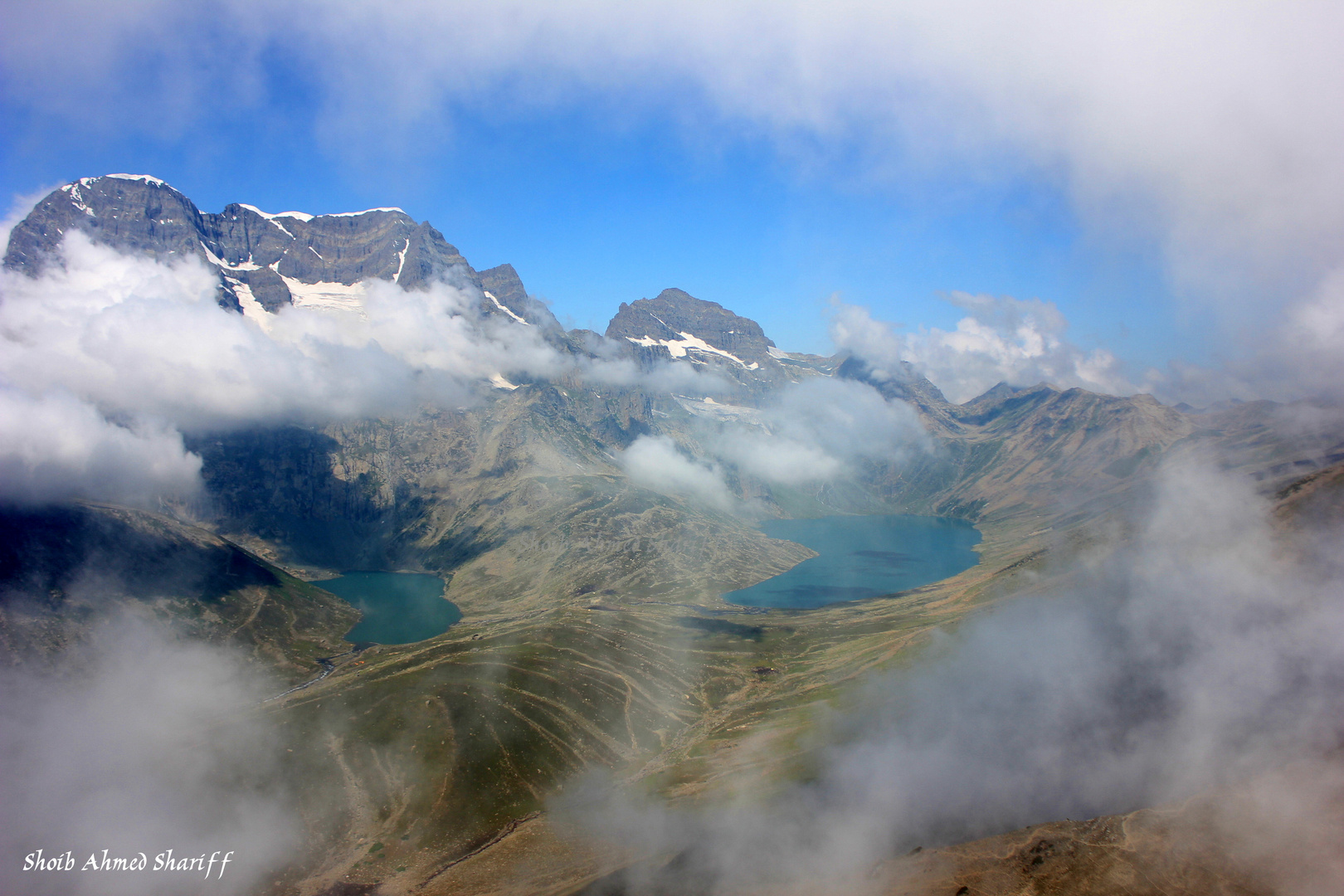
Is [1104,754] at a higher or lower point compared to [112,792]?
lower

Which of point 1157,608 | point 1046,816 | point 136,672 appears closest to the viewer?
point 1046,816

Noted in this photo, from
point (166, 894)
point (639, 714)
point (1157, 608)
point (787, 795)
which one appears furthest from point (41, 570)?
point (1157, 608)

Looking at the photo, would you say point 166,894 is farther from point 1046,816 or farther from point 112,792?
point 1046,816

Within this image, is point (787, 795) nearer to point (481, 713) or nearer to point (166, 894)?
point (481, 713)

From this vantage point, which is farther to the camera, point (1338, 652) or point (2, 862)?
point (1338, 652)

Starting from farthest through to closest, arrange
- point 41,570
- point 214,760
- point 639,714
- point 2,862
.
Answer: point 41,570 < point 639,714 < point 214,760 < point 2,862

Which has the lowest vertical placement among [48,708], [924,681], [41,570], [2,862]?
[924,681]

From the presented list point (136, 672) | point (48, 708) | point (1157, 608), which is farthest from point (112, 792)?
point (1157, 608)

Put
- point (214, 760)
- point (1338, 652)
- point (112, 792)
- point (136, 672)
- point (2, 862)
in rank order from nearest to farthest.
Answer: point (2, 862) → point (1338, 652) → point (112, 792) → point (214, 760) → point (136, 672)

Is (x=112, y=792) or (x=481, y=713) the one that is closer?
(x=112, y=792)
